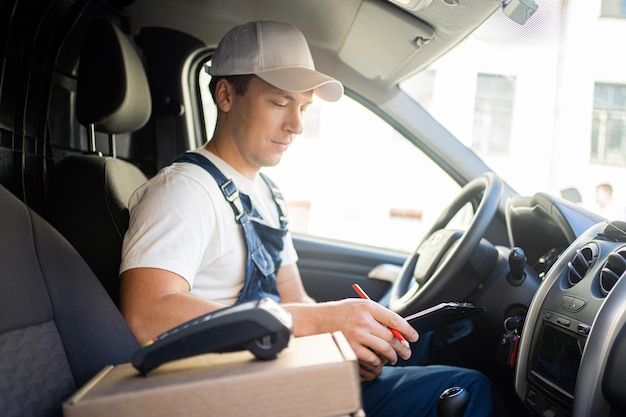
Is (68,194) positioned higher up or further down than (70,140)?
further down

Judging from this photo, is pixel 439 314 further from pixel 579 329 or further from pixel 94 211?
pixel 94 211

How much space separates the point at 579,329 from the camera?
3.95 feet

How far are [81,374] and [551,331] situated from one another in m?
0.91

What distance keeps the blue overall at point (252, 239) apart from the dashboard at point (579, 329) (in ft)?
2.12

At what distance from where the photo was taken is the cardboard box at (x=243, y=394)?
0.74 m

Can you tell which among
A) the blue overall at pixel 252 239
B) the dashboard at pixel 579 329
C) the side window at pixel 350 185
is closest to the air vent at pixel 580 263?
the dashboard at pixel 579 329

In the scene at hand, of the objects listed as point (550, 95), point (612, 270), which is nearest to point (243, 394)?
point (612, 270)

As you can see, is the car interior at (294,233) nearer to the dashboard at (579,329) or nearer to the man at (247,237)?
the dashboard at (579,329)

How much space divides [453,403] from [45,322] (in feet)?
2.74

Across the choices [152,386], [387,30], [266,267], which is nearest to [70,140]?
[266,267]

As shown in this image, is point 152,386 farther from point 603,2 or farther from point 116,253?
point 603,2

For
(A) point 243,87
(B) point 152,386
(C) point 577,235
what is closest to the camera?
(B) point 152,386

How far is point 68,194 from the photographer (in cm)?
157

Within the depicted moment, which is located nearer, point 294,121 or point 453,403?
point 453,403
